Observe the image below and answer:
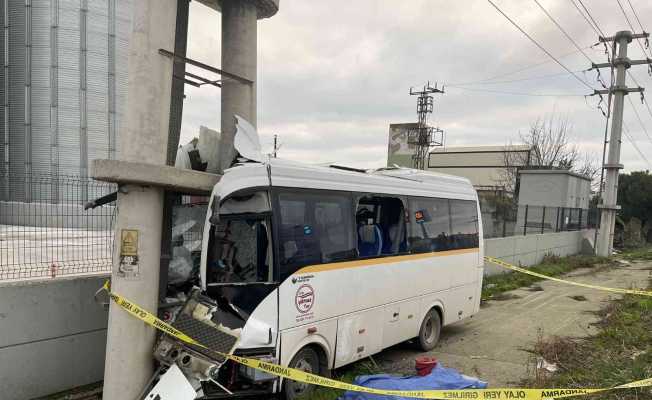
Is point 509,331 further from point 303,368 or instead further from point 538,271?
point 538,271

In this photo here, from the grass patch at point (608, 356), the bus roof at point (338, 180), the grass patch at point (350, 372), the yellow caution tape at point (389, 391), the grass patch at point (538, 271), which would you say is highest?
the bus roof at point (338, 180)

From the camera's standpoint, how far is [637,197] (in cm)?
3844

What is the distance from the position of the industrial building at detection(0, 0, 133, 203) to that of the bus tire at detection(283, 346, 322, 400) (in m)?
19.4

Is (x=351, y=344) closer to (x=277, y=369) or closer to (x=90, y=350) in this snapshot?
(x=277, y=369)

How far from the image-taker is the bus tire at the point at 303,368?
5.51 metres

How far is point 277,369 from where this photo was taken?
502cm

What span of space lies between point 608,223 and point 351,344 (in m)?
24.3

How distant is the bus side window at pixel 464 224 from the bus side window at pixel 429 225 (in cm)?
28

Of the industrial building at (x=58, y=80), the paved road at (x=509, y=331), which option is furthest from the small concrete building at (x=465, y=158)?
the paved road at (x=509, y=331)

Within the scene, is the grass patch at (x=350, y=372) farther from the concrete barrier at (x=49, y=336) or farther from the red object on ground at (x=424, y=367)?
the concrete barrier at (x=49, y=336)

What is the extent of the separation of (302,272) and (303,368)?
118cm

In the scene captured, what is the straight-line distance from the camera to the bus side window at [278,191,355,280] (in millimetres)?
5434

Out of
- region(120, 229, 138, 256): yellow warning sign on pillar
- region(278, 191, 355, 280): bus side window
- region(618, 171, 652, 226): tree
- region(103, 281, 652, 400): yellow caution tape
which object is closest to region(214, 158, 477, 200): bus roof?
region(278, 191, 355, 280): bus side window

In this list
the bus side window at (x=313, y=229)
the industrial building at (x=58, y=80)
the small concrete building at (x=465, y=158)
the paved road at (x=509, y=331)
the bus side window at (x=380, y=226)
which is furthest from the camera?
the small concrete building at (x=465, y=158)
